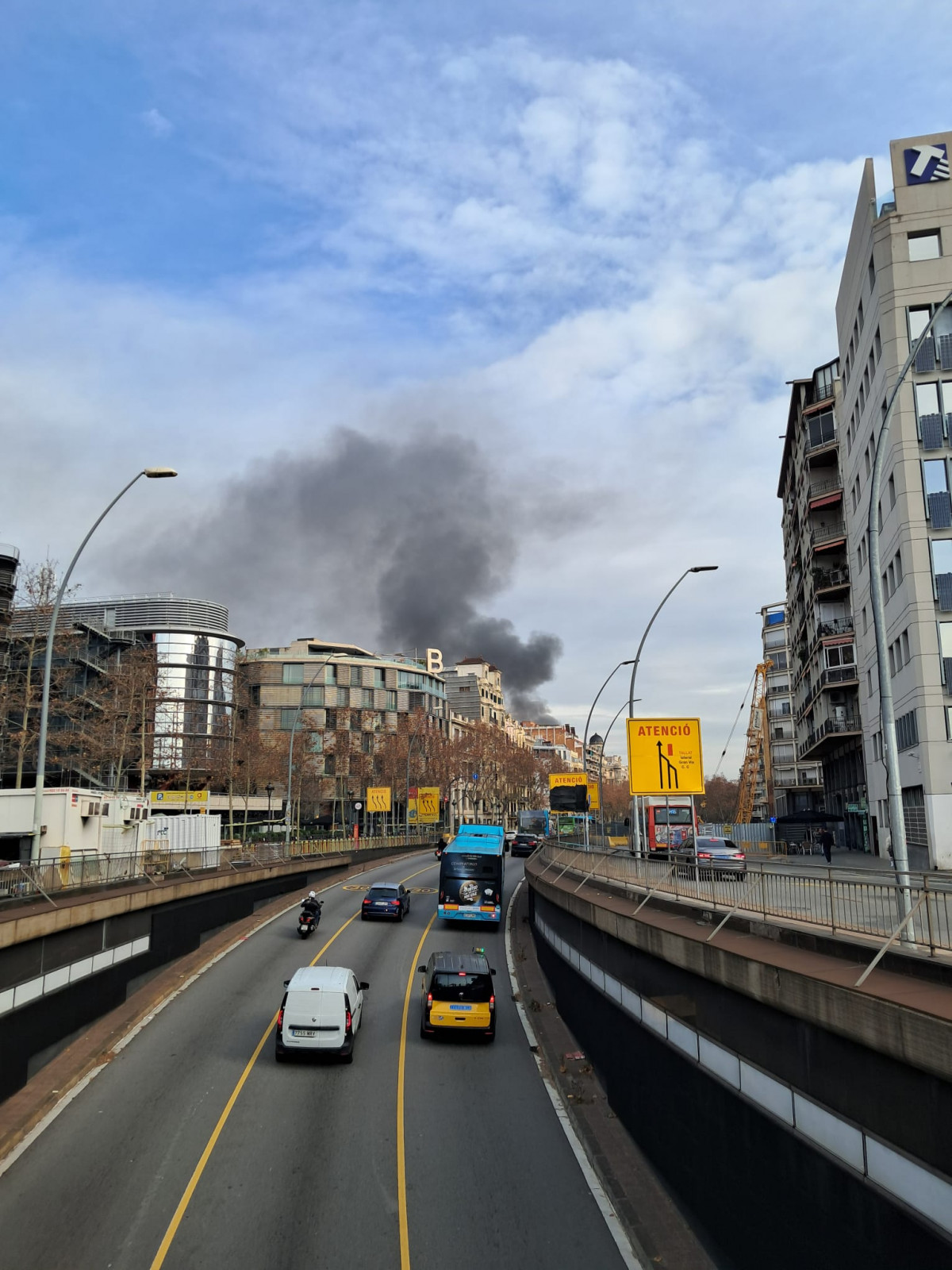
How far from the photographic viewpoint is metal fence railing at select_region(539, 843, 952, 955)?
856 centimetres

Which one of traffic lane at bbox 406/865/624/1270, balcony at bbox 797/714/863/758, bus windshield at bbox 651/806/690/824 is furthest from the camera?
balcony at bbox 797/714/863/758

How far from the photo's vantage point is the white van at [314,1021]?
19484 millimetres

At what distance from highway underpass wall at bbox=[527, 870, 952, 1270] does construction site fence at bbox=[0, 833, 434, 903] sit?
1300 centimetres

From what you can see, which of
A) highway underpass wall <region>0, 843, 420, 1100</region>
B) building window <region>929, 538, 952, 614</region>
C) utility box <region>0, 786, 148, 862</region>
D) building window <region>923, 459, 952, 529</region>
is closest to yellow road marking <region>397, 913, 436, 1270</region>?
highway underpass wall <region>0, 843, 420, 1100</region>

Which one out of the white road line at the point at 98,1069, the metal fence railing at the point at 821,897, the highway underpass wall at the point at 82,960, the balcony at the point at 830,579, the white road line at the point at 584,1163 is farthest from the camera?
the balcony at the point at 830,579

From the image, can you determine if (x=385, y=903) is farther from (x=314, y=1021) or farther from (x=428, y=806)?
(x=428, y=806)

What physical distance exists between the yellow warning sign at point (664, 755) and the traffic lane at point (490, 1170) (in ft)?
26.3

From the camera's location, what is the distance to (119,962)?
23.8 meters

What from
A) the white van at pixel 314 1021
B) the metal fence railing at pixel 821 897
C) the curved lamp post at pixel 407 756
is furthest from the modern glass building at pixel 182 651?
the metal fence railing at pixel 821 897

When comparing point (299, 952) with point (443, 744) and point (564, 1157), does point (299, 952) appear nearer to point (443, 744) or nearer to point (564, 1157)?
point (564, 1157)

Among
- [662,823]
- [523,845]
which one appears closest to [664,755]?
[662,823]

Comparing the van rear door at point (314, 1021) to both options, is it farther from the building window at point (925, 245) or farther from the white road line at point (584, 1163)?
the building window at point (925, 245)

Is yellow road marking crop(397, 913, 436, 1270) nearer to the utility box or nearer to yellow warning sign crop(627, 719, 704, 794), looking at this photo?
yellow warning sign crop(627, 719, 704, 794)

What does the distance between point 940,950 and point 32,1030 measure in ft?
55.0
